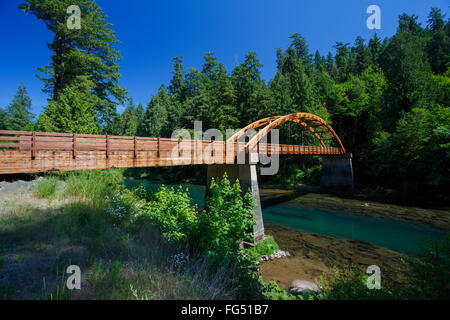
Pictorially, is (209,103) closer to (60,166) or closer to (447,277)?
(60,166)

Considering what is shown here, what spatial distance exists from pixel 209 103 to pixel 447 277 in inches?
1732

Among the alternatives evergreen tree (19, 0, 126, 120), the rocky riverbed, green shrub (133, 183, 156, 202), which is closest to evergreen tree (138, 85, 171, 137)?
evergreen tree (19, 0, 126, 120)

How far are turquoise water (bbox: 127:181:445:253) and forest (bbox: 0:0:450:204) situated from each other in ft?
36.9

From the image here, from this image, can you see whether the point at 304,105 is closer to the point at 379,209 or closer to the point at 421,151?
the point at 421,151

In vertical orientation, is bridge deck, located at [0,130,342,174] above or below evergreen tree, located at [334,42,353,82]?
below

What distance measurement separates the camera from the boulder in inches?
302

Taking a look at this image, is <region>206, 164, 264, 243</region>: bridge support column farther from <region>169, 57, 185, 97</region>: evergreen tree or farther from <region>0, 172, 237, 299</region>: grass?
<region>169, 57, 185, 97</region>: evergreen tree

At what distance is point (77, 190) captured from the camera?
33.1ft

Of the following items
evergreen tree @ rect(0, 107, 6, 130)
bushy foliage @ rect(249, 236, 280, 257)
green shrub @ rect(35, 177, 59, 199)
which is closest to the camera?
green shrub @ rect(35, 177, 59, 199)

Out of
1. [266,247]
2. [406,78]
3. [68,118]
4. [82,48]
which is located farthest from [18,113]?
[406,78]

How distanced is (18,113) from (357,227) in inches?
3261

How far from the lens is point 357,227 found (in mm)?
16094

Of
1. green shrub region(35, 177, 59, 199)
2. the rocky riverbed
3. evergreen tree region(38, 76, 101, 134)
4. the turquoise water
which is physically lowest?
the rocky riverbed

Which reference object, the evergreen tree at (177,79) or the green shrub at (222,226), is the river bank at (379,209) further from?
the evergreen tree at (177,79)
